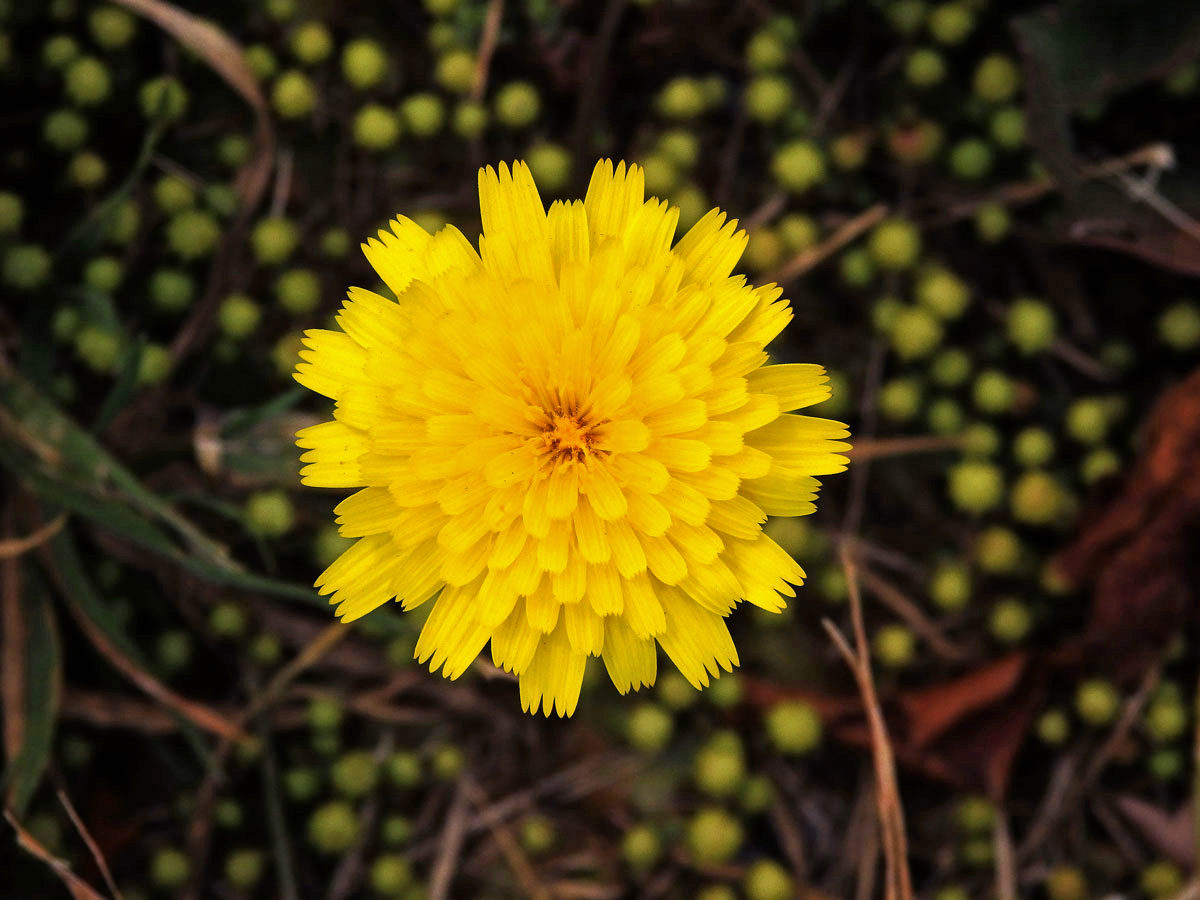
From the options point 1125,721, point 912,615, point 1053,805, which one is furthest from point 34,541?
point 1125,721

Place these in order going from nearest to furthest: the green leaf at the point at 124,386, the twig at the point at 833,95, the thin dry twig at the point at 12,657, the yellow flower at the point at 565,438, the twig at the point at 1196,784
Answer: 1. the yellow flower at the point at 565,438
2. the green leaf at the point at 124,386
3. the thin dry twig at the point at 12,657
4. the twig at the point at 1196,784
5. the twig at the point at 833,95

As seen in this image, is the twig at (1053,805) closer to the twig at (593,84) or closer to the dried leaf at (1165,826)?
the dried leaf at (1165,826)

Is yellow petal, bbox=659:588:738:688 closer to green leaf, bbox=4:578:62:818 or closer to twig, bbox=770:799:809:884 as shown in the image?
twig, bbox=770:799:809:884

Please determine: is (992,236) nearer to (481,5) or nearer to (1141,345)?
(1141,345)

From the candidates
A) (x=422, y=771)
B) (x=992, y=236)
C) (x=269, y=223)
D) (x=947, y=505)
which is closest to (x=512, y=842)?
(x=422, y=771)

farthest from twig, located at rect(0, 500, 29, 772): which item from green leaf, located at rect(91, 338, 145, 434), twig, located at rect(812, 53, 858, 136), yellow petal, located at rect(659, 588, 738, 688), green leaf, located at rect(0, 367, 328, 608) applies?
twig, located at rect(812, 53, 858, 136)

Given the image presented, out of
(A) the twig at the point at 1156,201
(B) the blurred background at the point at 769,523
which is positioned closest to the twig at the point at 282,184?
(B) the blurred background at the point at 769,523
